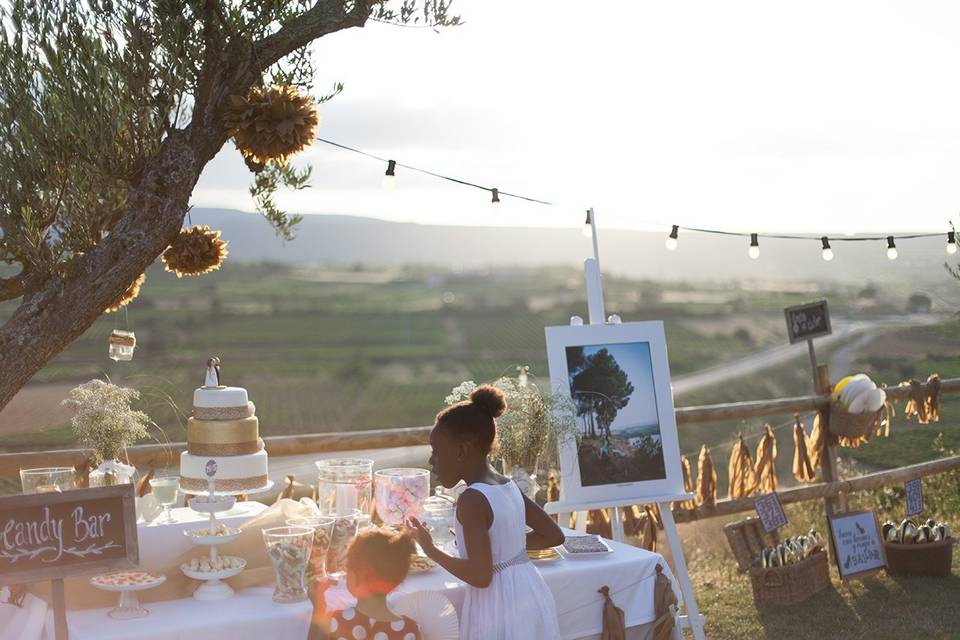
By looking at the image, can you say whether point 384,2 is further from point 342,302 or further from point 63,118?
point 342,302

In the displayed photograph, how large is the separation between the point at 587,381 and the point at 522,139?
71.7 meters

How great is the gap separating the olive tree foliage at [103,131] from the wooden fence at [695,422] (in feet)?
2.88

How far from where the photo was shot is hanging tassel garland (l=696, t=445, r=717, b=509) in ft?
17.6

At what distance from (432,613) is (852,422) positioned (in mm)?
4189

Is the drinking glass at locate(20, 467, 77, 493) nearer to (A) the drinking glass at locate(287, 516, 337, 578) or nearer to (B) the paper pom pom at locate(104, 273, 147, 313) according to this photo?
(B) the paper pom pom at locate(104, 273, 147, 313)

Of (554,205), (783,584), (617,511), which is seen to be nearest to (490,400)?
(617,511)

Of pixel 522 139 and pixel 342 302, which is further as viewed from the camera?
pixel 522 139

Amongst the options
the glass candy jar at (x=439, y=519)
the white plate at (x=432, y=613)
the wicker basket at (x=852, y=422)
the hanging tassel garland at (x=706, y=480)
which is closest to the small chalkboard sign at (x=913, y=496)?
the wicker basket at (x=852, y=422)

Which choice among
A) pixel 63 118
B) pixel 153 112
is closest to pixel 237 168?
pixel 153 112

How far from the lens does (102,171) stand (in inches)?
106

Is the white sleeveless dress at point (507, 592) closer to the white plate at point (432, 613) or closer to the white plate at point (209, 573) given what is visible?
the white plate at point (432, 613)

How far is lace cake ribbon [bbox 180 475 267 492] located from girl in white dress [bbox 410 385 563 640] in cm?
65

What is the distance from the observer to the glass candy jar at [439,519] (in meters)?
3.28

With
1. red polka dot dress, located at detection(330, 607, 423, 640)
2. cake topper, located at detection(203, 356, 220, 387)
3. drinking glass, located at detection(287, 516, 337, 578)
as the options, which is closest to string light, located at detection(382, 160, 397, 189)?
cake topper, located at detection(203, 356, 220, 387)
